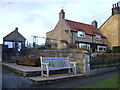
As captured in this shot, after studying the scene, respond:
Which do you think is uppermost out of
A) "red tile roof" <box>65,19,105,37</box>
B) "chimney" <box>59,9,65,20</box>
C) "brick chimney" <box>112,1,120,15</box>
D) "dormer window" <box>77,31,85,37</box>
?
"brick chimney" <box>112,1,120,15</box>

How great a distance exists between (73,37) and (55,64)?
20.1 metres

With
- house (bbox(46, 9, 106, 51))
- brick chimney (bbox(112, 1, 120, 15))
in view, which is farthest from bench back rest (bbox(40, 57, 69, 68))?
brick chimney (bbox(112, 1, 120, 15))

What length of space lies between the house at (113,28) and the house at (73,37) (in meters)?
1.44

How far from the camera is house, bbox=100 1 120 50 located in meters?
32.0

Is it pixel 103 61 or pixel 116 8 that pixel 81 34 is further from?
pixel 103 61

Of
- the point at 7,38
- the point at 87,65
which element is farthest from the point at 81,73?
the point at 7,38

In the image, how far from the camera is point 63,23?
30.1m

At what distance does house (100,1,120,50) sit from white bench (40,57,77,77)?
26.0m

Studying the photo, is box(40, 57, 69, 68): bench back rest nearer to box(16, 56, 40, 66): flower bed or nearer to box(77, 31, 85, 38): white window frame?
box(16, 56, 40, 66): flower bed

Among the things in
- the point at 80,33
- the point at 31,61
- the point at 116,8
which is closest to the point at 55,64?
the point at 31,61

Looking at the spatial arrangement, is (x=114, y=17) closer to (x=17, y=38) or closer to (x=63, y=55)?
(x=17, y=38)

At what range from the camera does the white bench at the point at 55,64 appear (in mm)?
7794

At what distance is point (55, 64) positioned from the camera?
859cm

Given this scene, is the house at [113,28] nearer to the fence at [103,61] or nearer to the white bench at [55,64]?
the fence at [103,61]
